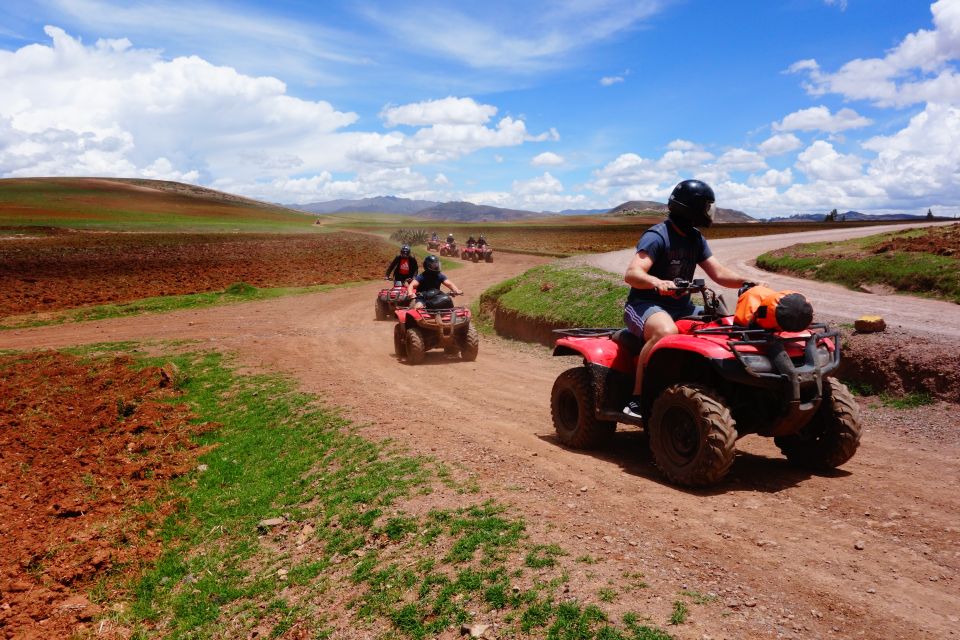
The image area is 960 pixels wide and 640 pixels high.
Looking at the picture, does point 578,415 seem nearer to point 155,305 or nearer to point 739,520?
point 739,520

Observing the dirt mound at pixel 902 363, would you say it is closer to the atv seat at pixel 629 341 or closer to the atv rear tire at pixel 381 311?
the atv seat at pixel 629 341

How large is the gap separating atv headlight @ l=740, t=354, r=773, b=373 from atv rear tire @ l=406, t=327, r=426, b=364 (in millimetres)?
8819

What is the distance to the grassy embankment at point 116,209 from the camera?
276ft

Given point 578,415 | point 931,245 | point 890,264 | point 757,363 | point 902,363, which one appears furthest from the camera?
point 931,245

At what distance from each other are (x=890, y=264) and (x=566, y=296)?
27.9 ft

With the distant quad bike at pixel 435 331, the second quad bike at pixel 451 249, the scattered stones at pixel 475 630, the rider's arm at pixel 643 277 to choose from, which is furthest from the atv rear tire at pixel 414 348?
the second quad bike at pixel 451 249

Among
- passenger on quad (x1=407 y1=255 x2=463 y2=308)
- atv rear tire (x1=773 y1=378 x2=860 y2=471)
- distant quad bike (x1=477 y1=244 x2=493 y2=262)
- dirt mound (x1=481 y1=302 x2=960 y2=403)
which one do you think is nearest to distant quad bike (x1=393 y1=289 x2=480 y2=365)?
passenger on quad (x1=407 y1=255 x2=463 y2=308)

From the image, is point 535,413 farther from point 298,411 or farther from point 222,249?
point 222,249

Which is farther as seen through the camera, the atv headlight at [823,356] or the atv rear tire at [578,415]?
the atv rear tire at [578,415]

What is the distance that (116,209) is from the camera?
108m

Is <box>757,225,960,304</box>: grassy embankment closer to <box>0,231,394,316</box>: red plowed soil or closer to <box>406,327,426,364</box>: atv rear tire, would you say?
<box>406,327,426,364</box>: atv rear tire

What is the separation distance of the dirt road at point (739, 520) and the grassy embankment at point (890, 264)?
8.12 metres

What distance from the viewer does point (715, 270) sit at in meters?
6.17

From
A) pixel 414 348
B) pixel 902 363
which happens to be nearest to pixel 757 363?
pixel 902 363
